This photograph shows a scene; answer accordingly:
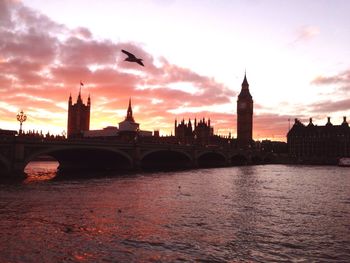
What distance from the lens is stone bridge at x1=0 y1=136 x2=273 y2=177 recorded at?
58594 millimetres

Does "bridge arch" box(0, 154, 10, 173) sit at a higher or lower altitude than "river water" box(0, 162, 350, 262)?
higher

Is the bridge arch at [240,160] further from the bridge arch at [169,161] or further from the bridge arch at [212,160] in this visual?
the bridge arch at [169,161]

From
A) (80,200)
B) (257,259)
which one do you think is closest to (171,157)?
(80,200)

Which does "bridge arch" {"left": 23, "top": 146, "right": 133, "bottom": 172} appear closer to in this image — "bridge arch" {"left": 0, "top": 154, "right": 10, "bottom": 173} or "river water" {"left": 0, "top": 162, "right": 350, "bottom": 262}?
"bridge arch" {"left": 0, "top": 154, "right": 10, "bottom": 173}

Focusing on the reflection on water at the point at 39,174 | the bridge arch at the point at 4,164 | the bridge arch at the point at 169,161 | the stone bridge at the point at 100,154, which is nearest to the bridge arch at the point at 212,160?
the stone bridge at the point at 100,154

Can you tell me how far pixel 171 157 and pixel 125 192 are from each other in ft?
253

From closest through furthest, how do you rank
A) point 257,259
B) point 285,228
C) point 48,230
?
point 257,259, point 48,230, point 285,228

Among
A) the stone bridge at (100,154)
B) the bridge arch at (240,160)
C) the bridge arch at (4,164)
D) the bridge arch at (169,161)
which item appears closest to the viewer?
Result: the bridge arch at (4,164)

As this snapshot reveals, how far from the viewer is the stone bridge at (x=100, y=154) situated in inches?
2307

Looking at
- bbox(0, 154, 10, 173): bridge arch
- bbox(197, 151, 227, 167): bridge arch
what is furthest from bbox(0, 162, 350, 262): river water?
bbox(197, 151, 227, 167): bridge arch

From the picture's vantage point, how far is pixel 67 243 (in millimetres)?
20719

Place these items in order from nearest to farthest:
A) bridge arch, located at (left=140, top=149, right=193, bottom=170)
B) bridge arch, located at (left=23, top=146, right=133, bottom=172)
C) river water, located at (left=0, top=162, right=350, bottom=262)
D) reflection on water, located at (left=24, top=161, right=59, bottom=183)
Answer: river water, located at (left=0, top=162, right=350, bottom=262)
reflection on water, located at (left=24, top=161, right=59, bottom=183)
bridge arch, located at (left=23, top=146, right=133, bottom=172)
bridge arch, located at (left=140, top=149, right=193, bottom=170)

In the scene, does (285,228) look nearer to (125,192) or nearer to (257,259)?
(257,259)

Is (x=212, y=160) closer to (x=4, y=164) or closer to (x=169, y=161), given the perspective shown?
(x=169, y=161)
